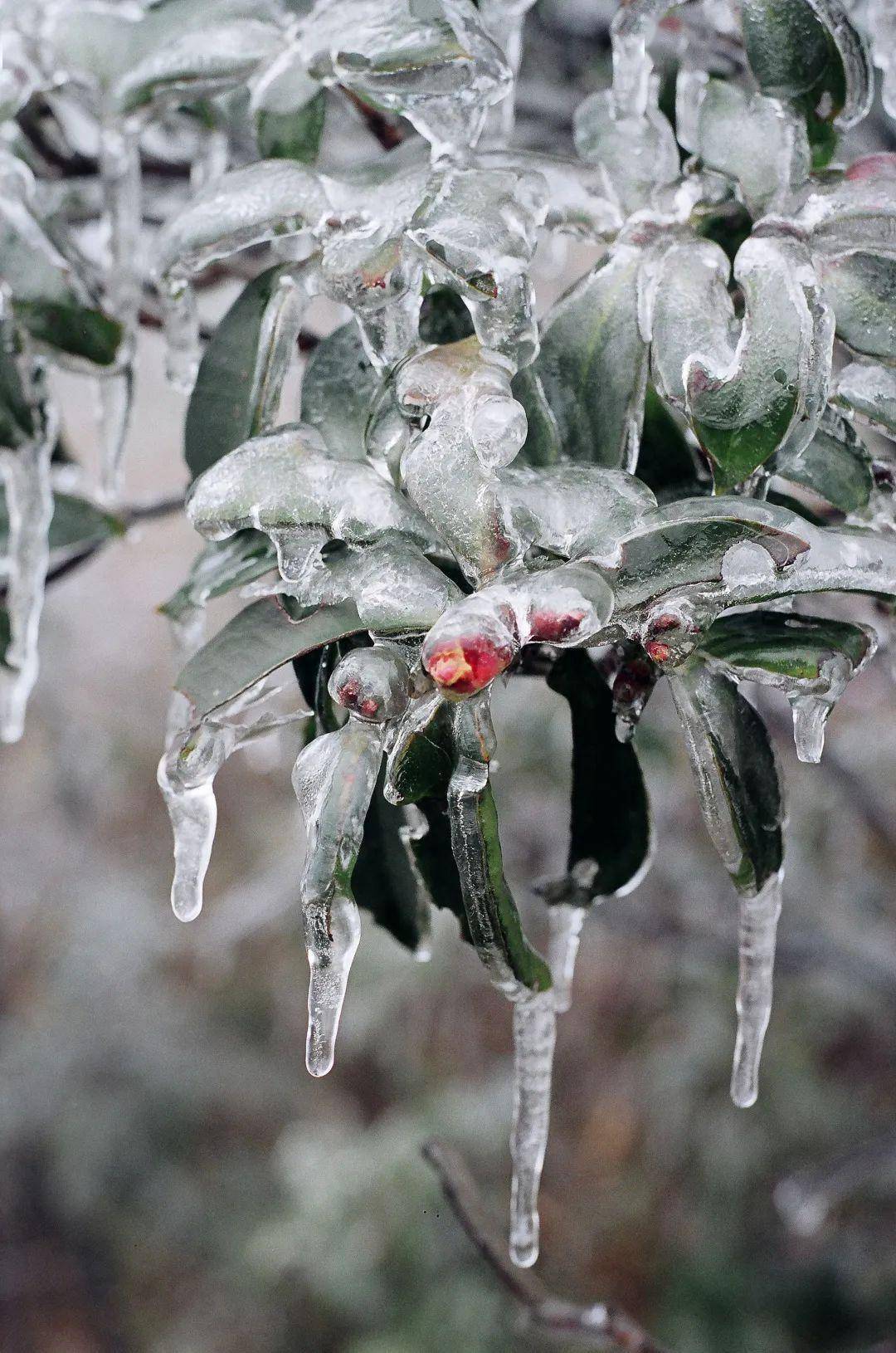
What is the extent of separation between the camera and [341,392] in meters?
0.58

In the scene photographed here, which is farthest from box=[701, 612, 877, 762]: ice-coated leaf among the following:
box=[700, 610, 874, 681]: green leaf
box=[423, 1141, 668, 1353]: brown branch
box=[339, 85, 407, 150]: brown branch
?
box=[423, 1141, 668, 1353]: brown branch

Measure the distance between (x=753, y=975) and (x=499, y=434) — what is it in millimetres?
321

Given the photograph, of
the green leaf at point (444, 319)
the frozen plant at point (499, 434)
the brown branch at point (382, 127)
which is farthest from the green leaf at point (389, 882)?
the brown branch at point (382, 127)

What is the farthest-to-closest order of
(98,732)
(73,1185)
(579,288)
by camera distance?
(98,732), (73,1185), (579,288)

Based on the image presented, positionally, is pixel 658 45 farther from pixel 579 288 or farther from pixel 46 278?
pixel 46 278

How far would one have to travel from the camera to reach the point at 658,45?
68cm

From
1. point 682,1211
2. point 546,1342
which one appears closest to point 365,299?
point 546,1342

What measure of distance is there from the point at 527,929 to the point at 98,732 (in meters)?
2.39

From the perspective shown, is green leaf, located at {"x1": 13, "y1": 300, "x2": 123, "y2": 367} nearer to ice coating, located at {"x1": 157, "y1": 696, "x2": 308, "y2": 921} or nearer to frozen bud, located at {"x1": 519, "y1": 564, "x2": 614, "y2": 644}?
ice coating, located at {"x1": 157, "y1": 696, "x2": 308, "y2": 921}

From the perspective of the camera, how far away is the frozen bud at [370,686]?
45cm

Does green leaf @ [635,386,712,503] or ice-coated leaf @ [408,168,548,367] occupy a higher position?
ice-coated leaf @ [408,168,548,367]

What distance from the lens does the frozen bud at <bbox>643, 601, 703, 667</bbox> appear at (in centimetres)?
46

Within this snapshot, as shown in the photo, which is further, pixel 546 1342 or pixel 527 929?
pixel 527 929

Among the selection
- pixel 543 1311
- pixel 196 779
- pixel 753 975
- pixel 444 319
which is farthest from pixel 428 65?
pixel 543 1311
